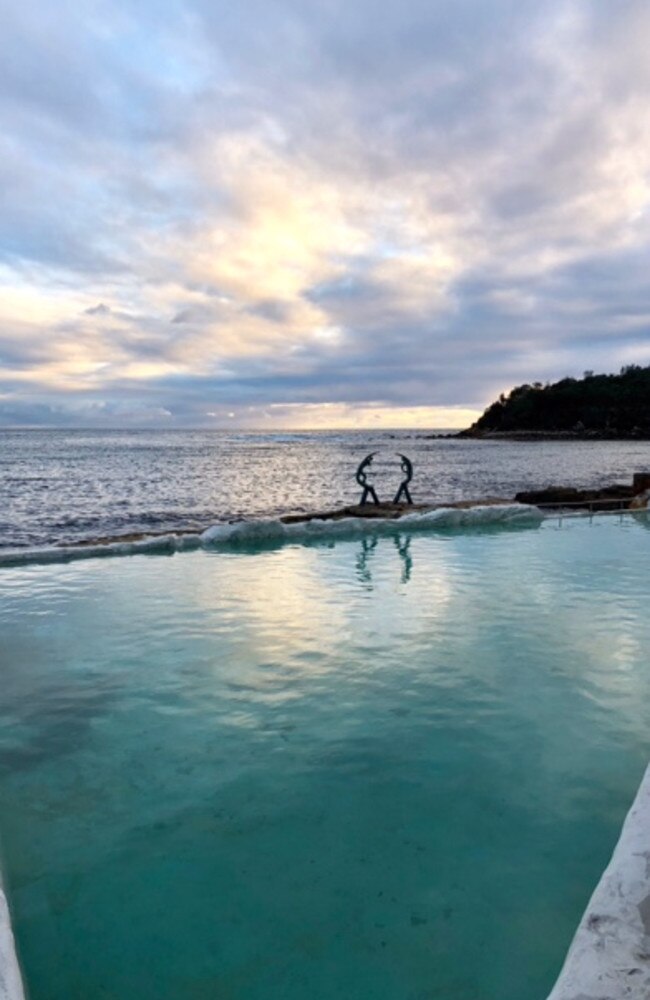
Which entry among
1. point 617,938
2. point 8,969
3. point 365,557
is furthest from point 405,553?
point 8,969

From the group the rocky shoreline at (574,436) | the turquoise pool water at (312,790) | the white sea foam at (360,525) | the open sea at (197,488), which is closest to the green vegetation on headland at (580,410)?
the rocky shoreline at (574,436)

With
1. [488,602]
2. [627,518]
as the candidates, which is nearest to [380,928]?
[488,602]

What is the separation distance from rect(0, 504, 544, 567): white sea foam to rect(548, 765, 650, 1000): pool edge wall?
10.6m

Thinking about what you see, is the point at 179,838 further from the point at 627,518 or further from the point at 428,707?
the point at 627,518

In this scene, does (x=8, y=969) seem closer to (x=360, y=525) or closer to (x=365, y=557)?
(x=365, y=557)

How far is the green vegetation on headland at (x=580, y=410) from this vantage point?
112 m

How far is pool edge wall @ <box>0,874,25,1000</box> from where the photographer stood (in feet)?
8.07

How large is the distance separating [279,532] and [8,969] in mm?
11631

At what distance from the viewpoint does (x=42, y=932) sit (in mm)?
3166

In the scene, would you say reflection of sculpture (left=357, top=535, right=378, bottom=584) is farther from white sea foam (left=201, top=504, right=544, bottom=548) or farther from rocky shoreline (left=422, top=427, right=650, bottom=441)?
rocky shoreline (left=422, top=427, right=650, bottom=441)

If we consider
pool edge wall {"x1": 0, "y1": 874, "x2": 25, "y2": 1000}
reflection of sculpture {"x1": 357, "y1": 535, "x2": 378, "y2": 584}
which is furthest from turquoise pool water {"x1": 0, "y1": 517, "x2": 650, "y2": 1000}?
reflection of sculpture {"x1": 357, "y1": 535, "x2": 378, "y2": 584}

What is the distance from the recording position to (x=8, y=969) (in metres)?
2.58

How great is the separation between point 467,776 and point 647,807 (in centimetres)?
117

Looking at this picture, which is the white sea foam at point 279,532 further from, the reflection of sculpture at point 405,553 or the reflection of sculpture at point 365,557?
the reflection of sculpture at point 405,553
